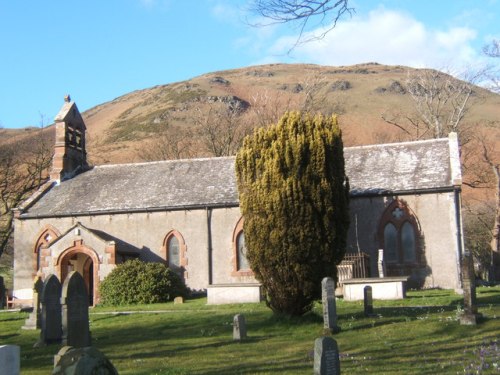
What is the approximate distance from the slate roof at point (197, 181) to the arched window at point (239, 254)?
1413 millimetres

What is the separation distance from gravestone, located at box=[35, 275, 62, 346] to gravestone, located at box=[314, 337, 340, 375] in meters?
10.8

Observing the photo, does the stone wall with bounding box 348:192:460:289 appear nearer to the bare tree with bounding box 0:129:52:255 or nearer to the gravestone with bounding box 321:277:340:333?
the gravestone with bounding box 321:277:340:333

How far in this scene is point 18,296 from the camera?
34500 mm

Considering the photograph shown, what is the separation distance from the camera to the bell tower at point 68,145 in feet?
126

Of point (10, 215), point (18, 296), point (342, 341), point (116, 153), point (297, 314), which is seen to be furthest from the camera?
point (116, 153)

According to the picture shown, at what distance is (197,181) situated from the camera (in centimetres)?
3469

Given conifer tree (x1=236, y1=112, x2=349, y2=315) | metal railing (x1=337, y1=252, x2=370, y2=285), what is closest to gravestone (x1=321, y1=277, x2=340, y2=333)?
conifer tree (x1=236, y1=112, x2=349, y2=315)

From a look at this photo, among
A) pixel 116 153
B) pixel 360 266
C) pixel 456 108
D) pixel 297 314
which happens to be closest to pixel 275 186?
pixel 297 314

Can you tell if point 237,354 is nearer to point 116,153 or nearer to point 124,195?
point 124,195

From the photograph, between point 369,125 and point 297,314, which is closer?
point 297,314

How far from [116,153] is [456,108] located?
71.8 metres

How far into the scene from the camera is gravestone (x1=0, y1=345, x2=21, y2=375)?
5.79 meters

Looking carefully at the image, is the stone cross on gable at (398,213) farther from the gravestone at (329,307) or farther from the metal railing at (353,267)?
the gravestone at (329,307)

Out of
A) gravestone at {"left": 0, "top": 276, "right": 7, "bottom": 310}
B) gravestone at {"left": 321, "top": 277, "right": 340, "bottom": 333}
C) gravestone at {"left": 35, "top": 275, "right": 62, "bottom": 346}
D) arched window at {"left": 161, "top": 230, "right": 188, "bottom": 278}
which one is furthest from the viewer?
gravestone at {"left": 0, "top": 276, "right": 7, "bottom": 310}
